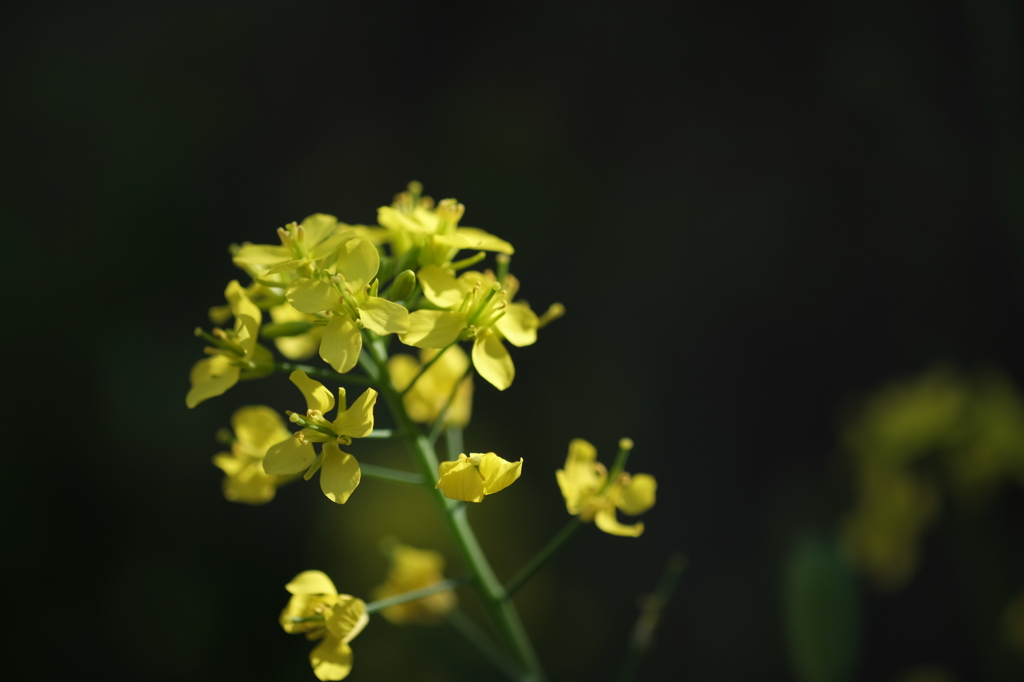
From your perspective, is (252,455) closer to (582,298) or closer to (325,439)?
(325,439)

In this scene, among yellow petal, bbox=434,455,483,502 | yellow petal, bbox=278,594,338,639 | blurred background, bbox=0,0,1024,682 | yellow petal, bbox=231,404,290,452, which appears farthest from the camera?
blurred background, bbox=0,0,1024,682

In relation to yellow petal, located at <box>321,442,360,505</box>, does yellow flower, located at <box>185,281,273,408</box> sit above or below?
above

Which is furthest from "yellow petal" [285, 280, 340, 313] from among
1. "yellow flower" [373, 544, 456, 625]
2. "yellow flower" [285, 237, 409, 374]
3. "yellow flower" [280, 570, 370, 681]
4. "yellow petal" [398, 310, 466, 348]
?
"yellow flower" [373, 544, 456, 625]

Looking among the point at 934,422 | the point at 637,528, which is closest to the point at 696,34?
the point at 934,422

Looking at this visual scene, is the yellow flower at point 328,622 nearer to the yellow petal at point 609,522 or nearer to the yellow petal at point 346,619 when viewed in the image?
the yellow petal at point 346,619

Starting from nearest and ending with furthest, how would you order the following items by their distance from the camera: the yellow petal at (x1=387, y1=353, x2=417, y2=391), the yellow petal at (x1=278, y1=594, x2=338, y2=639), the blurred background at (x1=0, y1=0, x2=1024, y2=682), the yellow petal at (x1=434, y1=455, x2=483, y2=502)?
1. the yellow petal at (x1=434, y1=455, x2=483, y2=502)
2. the yellow petal at (x1=278, y1=594, x2=338, y2=639)
3. the yellow petal at (x1=387, y1=353, x2=417, y2=391)
4. the blurred background at (x1=0, y1=0, x2=1024, y2=682)

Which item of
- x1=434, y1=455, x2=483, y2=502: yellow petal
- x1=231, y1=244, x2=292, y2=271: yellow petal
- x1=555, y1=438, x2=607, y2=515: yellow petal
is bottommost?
x1=555, y1=438, x2=607, y2=515: yellow petal

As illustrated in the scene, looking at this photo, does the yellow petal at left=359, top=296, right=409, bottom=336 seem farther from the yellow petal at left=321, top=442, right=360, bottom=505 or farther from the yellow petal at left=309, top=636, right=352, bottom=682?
the yellow petal at left=309, top=636, right=352, bottom=682

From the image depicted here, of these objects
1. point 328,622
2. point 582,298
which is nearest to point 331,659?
point 328,622
